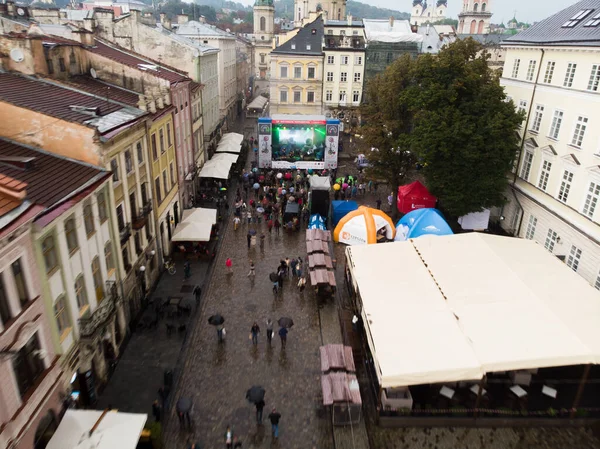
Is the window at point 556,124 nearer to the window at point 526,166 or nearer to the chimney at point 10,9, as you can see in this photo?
the window at point 526,166

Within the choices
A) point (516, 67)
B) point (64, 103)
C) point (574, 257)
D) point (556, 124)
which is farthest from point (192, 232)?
point (516, 67)

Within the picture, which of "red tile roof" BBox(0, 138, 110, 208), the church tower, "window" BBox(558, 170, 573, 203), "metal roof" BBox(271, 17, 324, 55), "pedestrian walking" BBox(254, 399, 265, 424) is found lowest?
"pedestrian walking" BBox(254, 399, 265, 424)

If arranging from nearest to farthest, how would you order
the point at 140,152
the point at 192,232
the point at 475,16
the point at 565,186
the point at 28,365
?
the point at 28,365, the point at 140,152, the point at 565,186, the point at 192,232, the point at 475,16

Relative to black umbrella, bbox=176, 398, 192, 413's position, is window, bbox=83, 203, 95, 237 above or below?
above

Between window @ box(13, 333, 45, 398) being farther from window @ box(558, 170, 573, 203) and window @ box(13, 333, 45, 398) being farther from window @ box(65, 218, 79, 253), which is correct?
window @ box(558, 170, 573, 203)

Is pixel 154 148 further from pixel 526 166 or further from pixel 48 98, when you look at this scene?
pixel 526 166

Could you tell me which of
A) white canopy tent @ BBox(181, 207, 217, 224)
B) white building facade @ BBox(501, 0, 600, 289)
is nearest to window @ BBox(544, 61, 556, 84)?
white building facade @ BBox(501, 0, 600, 289)
